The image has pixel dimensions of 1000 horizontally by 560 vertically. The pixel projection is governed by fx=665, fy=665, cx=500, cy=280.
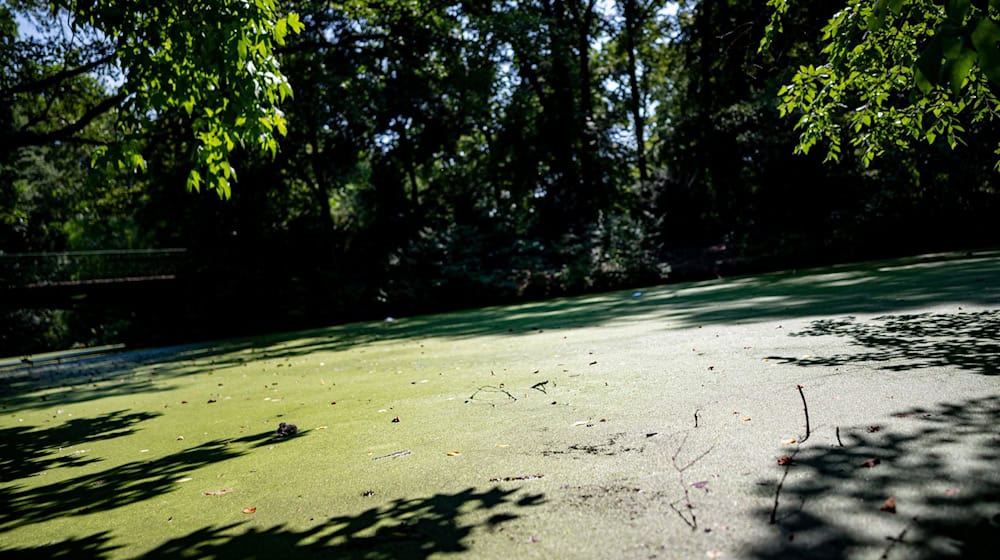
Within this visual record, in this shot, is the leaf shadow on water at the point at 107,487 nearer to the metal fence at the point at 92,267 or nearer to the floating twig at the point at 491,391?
the floating twig at the point at 491,391

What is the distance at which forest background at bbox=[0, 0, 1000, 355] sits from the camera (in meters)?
16.8

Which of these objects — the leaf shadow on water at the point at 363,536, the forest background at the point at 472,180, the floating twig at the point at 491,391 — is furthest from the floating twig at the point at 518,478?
the forest background at the point at 472,180

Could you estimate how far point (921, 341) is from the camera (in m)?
5.31

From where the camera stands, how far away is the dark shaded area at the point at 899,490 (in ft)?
6.99

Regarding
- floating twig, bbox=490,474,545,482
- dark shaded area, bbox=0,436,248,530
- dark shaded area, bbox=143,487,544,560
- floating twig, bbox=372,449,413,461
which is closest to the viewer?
dark shaded area, bbox=143,487,544,560

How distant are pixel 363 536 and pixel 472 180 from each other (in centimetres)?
2553

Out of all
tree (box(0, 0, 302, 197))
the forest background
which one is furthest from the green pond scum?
the forest background

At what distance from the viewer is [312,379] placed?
26.4 feet

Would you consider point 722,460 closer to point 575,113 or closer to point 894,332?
point 894,332

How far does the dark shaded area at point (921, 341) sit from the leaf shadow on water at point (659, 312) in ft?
2.90

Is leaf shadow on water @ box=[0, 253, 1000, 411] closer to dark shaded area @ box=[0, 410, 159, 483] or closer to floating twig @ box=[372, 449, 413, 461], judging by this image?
dark shaded area @ box=[0, 410, 159, 483]

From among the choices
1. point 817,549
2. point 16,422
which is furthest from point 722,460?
point 16,422

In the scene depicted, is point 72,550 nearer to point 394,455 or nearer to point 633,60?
point 394,455

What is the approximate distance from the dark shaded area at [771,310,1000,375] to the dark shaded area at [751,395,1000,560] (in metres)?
1.22
